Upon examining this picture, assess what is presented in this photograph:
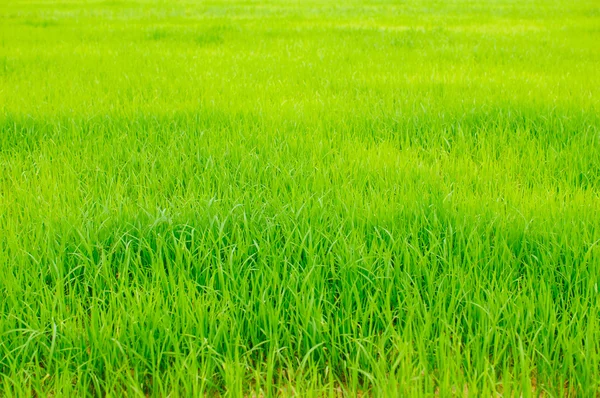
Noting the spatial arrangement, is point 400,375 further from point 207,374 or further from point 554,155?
point 554,155

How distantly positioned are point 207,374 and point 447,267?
101cm

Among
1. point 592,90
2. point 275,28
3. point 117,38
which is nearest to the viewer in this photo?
point 592,90

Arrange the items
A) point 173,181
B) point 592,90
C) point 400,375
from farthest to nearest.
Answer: point 592,90 < point 173,181 < point 400,375

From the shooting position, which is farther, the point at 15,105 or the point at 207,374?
the point at 15,105

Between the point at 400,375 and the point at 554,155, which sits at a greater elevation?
the point at 554,155

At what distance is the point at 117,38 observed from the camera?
28.7 ft

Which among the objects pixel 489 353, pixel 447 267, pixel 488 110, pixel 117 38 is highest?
pixel 117 38

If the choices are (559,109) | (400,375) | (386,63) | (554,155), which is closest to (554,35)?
(386,63)

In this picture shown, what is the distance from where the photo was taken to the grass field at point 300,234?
1.61m

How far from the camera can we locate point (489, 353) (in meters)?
1.70

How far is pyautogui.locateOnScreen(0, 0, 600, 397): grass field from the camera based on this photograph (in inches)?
63.2

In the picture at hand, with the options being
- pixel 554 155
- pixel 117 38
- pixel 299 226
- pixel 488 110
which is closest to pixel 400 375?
pixel 299 226

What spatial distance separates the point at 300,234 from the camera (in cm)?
212

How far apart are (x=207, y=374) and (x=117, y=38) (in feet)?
27.3
